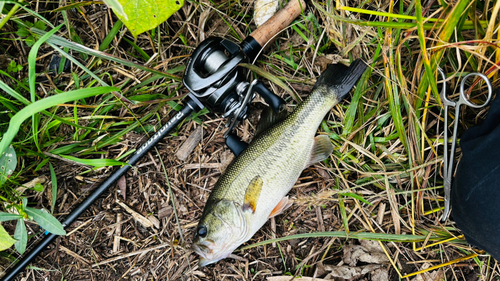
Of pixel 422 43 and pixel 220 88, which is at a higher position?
pixel 220 88

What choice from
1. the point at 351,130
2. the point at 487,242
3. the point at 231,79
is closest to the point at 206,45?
the point at 231,79

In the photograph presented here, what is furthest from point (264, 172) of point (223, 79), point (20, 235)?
A: point (20, 235)

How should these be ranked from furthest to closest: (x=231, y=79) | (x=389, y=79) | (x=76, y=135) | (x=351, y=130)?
(x=76, y=135), (x=351, y=130), (x=231, y=79), (x=389, y=79)

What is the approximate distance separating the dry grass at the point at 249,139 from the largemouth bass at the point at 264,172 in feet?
0.76

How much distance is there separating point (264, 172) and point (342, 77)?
96cm

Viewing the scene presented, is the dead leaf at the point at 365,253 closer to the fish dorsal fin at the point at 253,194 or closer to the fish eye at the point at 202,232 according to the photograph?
the fish dorsal fin at the point at 253,194

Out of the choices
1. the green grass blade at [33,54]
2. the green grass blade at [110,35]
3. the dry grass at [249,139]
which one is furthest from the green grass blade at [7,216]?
the green grass blade at [110,35]

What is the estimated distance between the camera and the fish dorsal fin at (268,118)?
2.57m

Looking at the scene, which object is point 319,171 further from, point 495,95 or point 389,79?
point 495,95

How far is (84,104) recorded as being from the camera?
113 inches

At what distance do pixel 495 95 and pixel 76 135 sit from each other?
333 centimetres

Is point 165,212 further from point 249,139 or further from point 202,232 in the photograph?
point 249,139

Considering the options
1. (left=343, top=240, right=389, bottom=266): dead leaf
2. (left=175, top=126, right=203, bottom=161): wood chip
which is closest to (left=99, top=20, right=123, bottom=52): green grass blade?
(left=175, top=126, right=203, bottom=161): wood chip

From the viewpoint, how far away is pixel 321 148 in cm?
255
